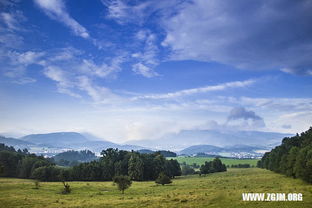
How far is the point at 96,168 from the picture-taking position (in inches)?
4186

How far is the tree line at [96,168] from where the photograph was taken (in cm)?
10106

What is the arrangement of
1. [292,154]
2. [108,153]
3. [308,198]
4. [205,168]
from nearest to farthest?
[308,198]
[292,154]
[108,153]
[205,168]

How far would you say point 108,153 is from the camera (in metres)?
123

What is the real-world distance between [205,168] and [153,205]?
336ft

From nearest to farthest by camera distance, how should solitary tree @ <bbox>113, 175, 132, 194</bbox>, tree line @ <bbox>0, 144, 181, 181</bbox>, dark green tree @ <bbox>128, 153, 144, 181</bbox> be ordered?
solitary tree @ <bbox>113, 175, 132, 194</bbox> → tree line @ <bbox>0, 144, 181, 181</bbox> → dark green tree @ <bbox>128, 153, 144, 181</bbox>

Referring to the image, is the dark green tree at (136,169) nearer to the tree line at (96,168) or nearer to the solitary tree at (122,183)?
the tree line at (96,168)

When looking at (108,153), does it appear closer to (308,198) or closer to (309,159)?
(309,159)

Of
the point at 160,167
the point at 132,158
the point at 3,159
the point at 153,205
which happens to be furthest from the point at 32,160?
the point at 153,205

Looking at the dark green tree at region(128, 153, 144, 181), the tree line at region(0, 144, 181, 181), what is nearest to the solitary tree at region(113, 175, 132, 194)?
the tree line at region(0, 144, 181, 181)

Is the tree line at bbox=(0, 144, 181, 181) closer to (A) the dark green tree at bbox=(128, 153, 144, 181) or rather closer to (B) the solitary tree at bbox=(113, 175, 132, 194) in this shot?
(A) the dark green tree at bbox=(128, 153, 144, 181)

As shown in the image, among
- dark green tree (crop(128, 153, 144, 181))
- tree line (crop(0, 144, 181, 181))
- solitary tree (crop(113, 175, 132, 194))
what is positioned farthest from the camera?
dark green tree (crop(128, 153, 144, 181))

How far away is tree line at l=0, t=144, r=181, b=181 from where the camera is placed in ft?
332

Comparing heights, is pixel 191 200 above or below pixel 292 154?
below

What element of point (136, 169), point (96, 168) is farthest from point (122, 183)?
point (96, 168)
